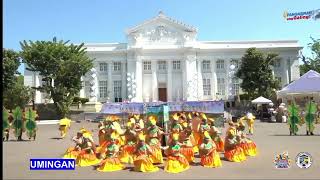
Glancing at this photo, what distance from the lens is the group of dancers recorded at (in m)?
12.0

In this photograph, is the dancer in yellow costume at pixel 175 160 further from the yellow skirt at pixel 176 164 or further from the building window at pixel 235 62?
the building window at pixel 235 62

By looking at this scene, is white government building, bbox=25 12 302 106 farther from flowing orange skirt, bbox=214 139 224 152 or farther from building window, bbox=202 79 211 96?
flowing orange skirt, bbox=214 139 224 152

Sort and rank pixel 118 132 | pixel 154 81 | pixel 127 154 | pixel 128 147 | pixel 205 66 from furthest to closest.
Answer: pixel 205 66, pixel 154 81, pixel 118 132, pixel 128 147, pixel 127 154

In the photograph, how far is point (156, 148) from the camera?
500 inches

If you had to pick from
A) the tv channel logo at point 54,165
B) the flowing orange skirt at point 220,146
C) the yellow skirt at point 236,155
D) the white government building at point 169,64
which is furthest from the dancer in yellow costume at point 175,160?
the white government building at point 169,64

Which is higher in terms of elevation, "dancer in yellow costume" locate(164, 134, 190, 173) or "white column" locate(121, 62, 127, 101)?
"white column" locate(121, 62, 127, 101)

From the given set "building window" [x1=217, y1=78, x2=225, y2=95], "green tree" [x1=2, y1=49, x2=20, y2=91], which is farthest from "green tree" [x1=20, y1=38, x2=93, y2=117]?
"building window" [x1=217, y1=78, x2=225, y2=95]

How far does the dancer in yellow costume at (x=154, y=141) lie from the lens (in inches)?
498

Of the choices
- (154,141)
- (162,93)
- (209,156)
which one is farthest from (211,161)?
(162,93)

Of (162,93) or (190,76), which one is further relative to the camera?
(162,93)

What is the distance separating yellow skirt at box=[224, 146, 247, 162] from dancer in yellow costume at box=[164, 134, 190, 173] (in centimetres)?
206

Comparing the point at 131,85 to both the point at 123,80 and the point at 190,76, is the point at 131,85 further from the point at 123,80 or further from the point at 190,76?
the point at 190,76

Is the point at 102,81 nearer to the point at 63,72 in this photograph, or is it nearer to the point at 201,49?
the point at 201,49

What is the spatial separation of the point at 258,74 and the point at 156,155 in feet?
128
